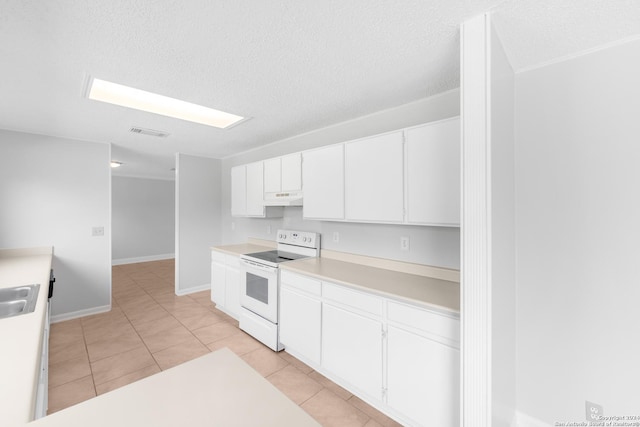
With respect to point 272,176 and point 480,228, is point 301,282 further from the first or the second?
point 480,228

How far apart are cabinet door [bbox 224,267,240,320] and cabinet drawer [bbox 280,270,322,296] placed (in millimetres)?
1053

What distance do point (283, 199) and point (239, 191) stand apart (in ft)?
3.79

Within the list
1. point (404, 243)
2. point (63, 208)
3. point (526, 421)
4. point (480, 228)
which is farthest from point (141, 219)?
point (526, 421)

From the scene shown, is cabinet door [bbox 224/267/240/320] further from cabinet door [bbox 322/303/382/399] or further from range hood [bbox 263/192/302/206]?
cabinet door [bbox 322/303/382/399]

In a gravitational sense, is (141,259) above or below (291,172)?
below

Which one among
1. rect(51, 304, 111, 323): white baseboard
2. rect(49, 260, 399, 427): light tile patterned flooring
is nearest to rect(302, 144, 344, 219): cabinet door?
rect(49, 260, 399, 427): light tile patterned flooring

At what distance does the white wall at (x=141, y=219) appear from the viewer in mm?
6980

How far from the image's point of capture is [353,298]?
214cm

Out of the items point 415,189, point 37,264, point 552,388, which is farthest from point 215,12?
point 37,264

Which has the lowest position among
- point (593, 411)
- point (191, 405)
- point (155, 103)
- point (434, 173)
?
point (593, 411)

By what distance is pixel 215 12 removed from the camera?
1.38m

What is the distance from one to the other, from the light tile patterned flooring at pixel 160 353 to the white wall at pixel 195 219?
0.43 m

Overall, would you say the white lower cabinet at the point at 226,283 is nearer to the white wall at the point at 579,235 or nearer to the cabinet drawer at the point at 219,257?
the cabinet drawer at the point at 219,257

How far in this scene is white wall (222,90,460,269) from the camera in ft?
7.43
